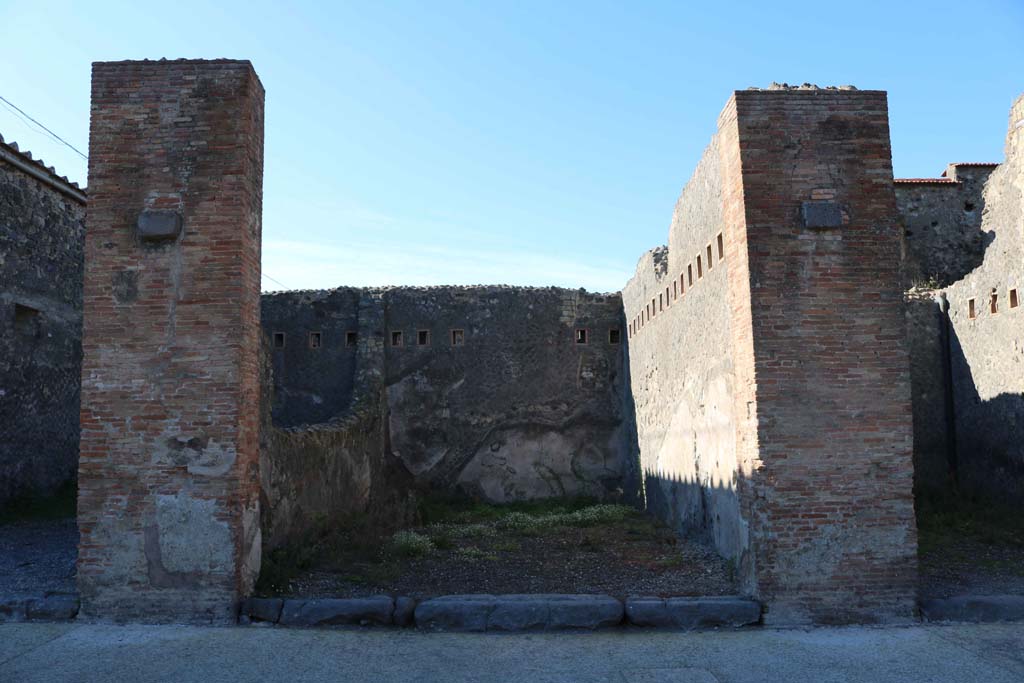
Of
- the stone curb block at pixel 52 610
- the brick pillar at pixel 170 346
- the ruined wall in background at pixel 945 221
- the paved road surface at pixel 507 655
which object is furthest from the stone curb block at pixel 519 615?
the ruined wall in background at pixel 945 221

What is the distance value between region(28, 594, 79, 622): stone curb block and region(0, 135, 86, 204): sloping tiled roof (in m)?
6.90

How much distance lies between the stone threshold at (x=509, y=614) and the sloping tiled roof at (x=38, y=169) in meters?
7.83

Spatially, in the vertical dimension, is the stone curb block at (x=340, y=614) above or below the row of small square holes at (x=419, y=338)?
below

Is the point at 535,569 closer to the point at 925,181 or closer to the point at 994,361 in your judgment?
the point at 994,361

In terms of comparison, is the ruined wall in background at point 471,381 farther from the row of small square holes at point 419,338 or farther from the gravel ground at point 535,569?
the gravel ground at point 535,569

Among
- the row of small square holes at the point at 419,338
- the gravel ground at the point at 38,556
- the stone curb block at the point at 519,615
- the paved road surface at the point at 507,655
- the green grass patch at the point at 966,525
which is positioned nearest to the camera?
the paved road surface at the point at 507,655

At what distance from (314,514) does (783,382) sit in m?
5.10

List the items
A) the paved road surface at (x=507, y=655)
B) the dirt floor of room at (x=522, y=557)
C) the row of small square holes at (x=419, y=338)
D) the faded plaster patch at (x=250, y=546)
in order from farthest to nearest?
the row of small square holes at (x=419, y=338) < the dirt floor of room at (x=522, y=557) < the faded plaster patch at (x=250, y=546) < the paved road surface at (x=507, y=655)

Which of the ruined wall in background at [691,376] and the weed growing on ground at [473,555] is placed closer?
the ruined wall in background at [691,376]

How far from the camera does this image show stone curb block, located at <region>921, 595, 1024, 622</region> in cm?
584

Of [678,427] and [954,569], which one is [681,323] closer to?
[678,427]

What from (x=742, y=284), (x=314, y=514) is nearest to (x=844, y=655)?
(x=742, y=284)

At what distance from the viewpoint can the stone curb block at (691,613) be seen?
5773mm

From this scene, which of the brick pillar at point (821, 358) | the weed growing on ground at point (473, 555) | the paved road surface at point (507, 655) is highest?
the brick pillar at point (821, 358)
